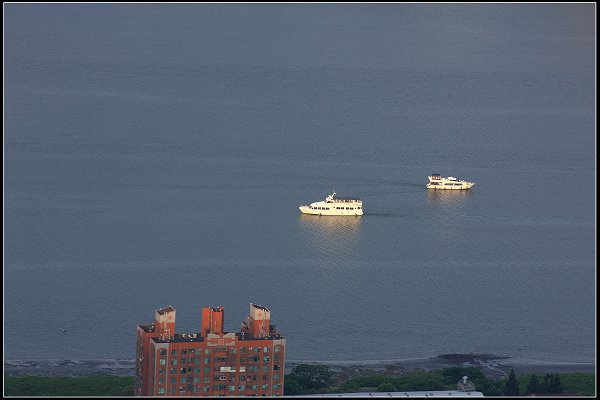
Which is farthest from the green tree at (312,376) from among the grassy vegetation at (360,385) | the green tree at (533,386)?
the green tree at (533,386)

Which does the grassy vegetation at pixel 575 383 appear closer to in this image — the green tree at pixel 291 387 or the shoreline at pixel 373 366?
the shoreline at pixel 373 366

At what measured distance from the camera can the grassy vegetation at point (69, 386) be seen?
2131 centimetres

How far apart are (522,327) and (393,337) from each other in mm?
1726

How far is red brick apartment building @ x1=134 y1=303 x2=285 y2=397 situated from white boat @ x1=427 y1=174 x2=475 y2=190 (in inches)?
591

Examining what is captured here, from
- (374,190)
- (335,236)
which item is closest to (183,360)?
(335,236)

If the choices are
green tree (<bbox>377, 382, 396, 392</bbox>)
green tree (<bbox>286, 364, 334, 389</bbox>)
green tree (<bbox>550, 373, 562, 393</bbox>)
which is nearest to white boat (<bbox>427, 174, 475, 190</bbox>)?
green tree (<bbox>286, 364, 334, 389</bbox>)

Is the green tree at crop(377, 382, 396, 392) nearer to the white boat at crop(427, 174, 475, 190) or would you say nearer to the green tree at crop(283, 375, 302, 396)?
the green tree at crop(283, 375, 302, 396)

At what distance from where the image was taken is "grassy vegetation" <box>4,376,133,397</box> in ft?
69.9

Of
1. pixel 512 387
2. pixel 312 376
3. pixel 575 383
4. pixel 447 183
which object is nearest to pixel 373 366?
pixel 312 376

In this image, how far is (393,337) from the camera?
2427 centimetres

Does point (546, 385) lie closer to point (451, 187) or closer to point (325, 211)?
point (325, 211)

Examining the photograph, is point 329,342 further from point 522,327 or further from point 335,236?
point 335,236

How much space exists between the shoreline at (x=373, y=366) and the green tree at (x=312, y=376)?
44 cm

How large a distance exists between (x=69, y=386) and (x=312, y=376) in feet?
8.13
